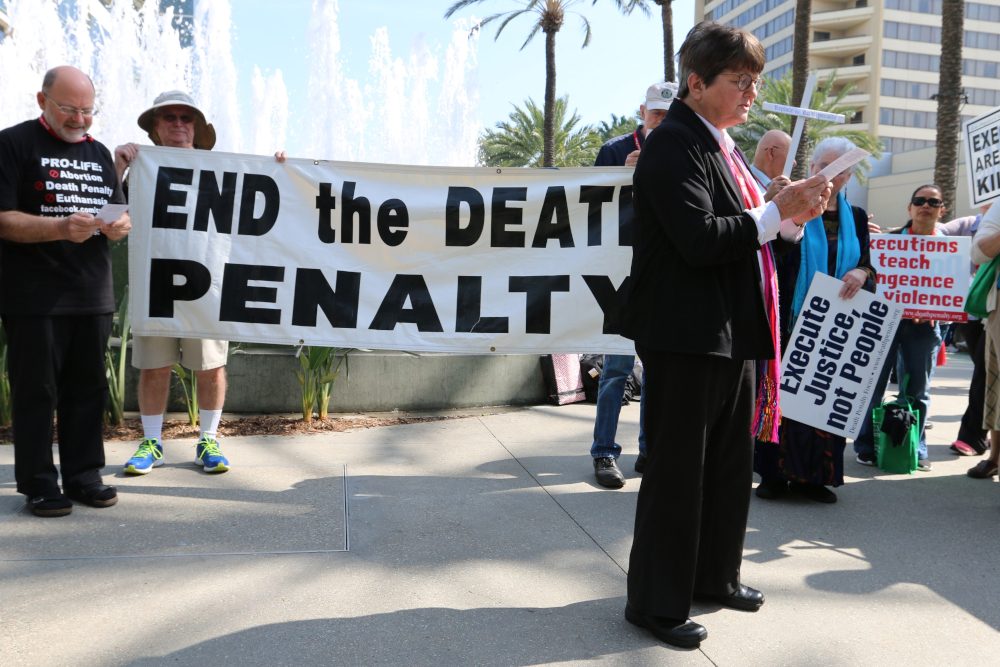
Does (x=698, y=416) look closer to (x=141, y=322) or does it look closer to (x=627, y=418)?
→ (x=141, y=322)

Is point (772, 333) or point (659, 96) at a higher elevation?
point (659, 96)

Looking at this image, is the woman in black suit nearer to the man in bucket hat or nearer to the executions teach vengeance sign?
the executions teach vengeance sign

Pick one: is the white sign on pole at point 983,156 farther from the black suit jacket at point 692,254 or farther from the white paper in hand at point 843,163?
the black suit jacket at point 692,254

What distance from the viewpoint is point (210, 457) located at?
4445 millimetres

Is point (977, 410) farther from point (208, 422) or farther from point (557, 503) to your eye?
point (208, 422)

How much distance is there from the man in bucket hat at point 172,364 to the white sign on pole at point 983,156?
14.8ft

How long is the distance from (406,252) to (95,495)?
2061 mm

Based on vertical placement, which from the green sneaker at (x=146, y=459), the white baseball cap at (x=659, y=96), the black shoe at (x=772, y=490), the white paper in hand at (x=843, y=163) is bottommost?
the black shoe at (x=772, y=490)

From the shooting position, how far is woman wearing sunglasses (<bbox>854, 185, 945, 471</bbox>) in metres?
5.23

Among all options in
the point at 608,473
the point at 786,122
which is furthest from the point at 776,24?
the point at 608,473

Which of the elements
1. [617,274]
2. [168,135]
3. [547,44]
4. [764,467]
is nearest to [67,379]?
[168,135]

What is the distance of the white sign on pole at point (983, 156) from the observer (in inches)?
202

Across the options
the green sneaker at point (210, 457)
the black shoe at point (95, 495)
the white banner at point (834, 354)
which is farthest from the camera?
the green sneaker at point (210, 457)

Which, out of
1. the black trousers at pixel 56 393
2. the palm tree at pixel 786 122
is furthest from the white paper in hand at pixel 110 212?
the palm tree at pixel 786 122
